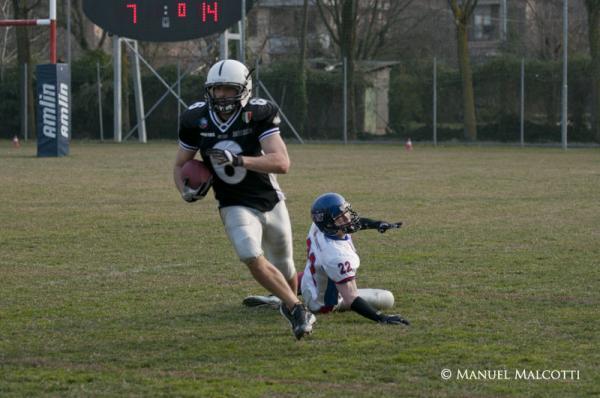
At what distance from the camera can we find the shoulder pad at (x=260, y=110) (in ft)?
19.9

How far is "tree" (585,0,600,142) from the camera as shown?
95.2 ft

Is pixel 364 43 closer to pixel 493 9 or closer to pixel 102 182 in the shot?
pixel 493 9

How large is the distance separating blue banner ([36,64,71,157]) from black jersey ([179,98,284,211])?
17.2 meters

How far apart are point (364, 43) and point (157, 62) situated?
8.64 metres

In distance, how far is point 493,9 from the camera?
2405 inches

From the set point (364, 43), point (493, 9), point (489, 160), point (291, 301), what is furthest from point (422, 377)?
point (493, 9)

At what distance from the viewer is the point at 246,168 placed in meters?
5.88

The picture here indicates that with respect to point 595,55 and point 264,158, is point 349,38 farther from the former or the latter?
point 264,158

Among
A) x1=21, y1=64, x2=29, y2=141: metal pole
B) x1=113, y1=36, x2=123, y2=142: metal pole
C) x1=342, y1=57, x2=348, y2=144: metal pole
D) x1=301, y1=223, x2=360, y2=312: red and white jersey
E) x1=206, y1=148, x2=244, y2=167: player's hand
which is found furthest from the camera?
x1=21, y1=64, x2=29, y2=141: metal pole

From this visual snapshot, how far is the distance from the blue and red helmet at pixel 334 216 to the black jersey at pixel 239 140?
435 mm

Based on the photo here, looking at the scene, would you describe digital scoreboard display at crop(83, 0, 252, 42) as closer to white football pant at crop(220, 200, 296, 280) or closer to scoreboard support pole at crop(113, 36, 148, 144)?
scoreboard support pole at crop(113, 36, 148, 144)

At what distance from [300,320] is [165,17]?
21.9 m

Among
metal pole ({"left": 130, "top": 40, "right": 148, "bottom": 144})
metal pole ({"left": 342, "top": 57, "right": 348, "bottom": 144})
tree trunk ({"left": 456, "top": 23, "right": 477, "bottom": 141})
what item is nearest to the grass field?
tree trunk ({"left": 456, "top": 23, "right": 477, "bottom": 141})

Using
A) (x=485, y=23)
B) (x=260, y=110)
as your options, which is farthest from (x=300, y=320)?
(x=485, y=23)
